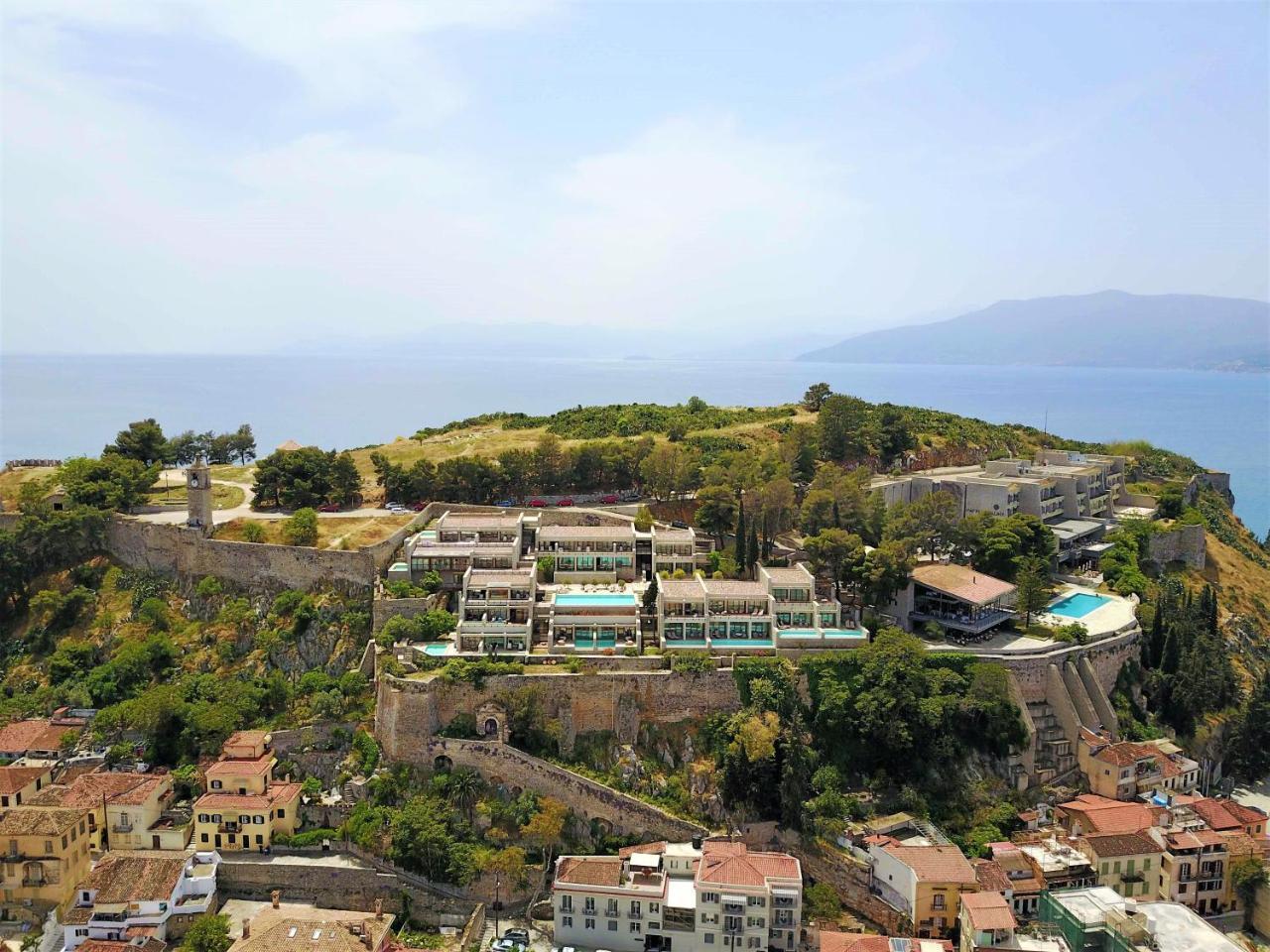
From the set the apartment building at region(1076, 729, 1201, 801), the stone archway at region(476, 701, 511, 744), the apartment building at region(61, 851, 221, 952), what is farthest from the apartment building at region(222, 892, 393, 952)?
the apartment building at region(1076, 729, 1201, 801)

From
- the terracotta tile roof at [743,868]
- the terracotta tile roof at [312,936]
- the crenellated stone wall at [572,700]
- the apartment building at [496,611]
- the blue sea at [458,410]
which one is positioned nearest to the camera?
the terracotta tile roof at [312,936]

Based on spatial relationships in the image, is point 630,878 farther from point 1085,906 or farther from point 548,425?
point 548,425

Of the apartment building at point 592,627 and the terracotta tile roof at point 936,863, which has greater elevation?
the apartment building at point 592,627

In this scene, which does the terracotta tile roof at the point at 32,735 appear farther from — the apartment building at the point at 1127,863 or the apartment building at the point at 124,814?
the apartment building at the point at 1127,863

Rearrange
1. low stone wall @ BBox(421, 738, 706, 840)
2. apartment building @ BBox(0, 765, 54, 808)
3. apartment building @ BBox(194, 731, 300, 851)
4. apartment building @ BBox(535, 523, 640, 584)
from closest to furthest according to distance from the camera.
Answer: apartment building @ BBox(194, 731, 300, 851), low stone wall @ BBox(421, 738, 706, 840), apartment building @ BBox(0, 765, 54, 808), apartment building @ BBox(535, 523, 640, 584)

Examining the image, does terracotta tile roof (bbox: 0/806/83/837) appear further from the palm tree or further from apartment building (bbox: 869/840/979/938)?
apartment building (bbox: 869/840/979/938)

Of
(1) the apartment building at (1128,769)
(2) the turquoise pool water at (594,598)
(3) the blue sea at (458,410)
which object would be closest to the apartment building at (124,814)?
(2) the turquoise pool water at (594,598)

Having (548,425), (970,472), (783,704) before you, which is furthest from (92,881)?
(970,472)
